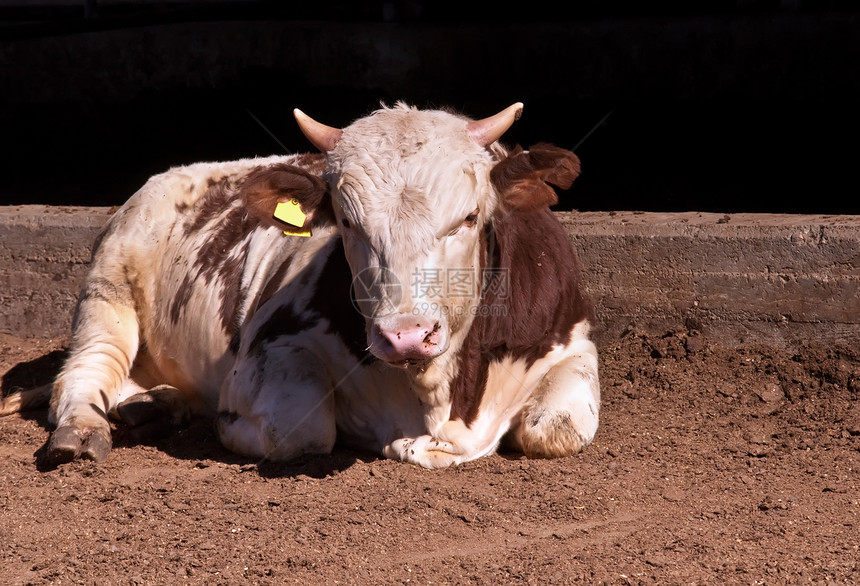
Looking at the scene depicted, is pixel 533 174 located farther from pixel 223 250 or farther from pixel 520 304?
pixel 223 250

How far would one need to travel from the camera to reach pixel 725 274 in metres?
5.26

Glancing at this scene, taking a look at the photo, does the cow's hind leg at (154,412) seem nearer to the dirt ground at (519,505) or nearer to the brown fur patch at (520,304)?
the dirt ground at (519,505)

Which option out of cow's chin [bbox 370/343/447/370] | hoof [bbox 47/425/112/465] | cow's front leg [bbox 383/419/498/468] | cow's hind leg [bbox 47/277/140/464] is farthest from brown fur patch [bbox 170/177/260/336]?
cow's chin [bbox 370/343/447/370]

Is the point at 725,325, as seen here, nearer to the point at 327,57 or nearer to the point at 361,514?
the point at 361,514

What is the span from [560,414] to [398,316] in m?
0.96

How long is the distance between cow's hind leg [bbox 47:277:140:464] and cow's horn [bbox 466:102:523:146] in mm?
2138

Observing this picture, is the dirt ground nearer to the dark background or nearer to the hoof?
the hoof

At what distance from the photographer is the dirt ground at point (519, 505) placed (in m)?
3.25

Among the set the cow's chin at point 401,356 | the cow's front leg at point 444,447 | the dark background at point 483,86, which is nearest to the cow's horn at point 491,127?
the cow's chin at point 401,356

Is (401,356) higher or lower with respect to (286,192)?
lower

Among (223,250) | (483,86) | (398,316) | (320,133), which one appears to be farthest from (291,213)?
(483,86)

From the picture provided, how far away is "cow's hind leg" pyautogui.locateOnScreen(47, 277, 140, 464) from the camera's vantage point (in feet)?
15.1

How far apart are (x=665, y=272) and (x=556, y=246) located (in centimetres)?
82

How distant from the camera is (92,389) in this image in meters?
5.32
